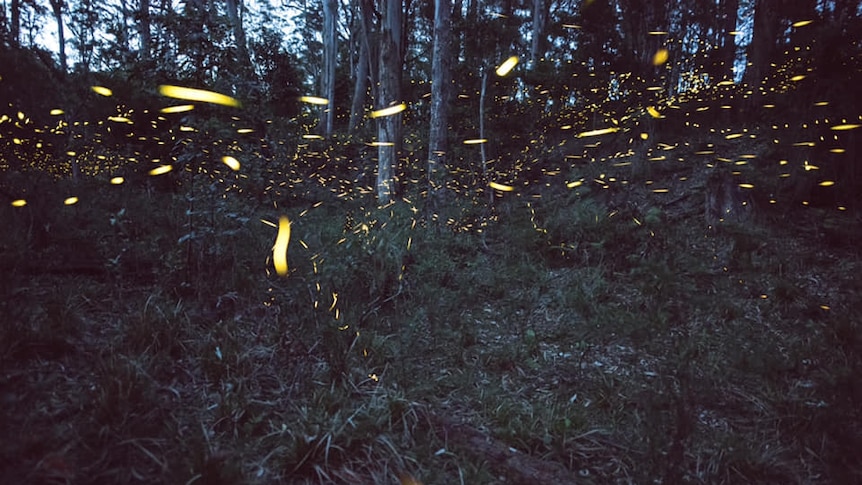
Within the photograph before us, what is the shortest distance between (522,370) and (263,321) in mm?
2108

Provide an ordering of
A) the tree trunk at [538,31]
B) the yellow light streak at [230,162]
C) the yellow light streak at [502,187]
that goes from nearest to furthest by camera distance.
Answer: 1. the yellow light streak at [230,162]
2. the yellow light streak at [502,187]
3. the tree trunk at [538,31]

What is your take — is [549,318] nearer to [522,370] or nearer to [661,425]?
[522,370]

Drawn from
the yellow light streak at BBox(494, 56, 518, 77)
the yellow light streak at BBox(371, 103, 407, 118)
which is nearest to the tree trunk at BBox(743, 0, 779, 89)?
the yellow light streak at BBox(494, 56, 518, 77)

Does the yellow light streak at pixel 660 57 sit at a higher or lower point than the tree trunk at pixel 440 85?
higher

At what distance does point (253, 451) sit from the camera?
2.02m

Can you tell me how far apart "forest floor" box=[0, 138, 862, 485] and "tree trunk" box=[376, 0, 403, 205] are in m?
2.59

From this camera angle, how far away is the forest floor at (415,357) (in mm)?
2020

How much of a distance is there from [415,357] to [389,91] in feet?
17.6

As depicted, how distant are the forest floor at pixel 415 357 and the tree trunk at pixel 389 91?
2.59 metres

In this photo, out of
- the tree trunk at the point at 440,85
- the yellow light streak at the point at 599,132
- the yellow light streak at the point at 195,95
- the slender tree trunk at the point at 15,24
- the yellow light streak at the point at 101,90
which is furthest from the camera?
the yellow light streak at the point at 599,132

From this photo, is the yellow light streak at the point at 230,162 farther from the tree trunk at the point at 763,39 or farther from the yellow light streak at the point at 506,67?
the tree trunk at the point at 763,39

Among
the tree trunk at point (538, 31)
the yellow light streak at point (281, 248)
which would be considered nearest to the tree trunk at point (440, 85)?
the yellow light streak at point (281, 248)

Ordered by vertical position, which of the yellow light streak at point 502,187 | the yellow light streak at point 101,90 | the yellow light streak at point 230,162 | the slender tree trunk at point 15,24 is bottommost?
the yellow light streak at point 502,187

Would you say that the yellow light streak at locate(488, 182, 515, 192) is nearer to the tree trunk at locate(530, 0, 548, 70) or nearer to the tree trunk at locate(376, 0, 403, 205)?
the tree trunk at locate(376, 0, 403, 205)
